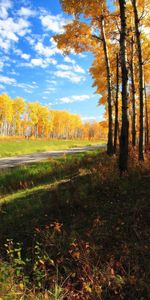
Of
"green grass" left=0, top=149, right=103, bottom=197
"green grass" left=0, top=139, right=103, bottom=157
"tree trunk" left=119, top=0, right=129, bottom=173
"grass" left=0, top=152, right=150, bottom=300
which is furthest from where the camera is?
"green grass" left=0, top=139, right=103, bottom=157

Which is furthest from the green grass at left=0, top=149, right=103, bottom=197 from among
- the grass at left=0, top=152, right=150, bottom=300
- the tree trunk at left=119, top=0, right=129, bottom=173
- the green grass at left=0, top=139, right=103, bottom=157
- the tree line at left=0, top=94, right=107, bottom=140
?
the tree line at left=0, top=94, right=107, bottom=140

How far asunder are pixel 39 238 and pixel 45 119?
273ft

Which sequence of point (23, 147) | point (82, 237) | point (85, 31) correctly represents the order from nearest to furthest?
1. point (82, 237)
2. point (85, 31)
3. point (23, 147)

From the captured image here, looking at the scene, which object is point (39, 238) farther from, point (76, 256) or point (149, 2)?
point (149, 2)

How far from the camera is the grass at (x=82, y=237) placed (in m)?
3.95

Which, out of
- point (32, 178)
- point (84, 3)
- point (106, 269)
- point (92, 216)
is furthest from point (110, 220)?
point (84, 3)

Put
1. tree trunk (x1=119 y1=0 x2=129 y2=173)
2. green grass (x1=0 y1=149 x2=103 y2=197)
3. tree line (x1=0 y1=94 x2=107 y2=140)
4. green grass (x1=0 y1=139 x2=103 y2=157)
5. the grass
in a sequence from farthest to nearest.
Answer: tree line (x1=0 y1=94 x2=107 y2=140), green grass (x1=0 y1=139 x2=103 y2=157), green grass (x1=0 y1=149 x2=103 y2=197), tree trunk (x1=119 y1=0 x2=129 y2=173), the grass

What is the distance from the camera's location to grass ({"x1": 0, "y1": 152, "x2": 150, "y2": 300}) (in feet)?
13.0

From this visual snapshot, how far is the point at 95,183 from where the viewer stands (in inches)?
307

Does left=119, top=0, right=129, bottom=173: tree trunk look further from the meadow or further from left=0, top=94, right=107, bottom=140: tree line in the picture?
left=0, top=94, right=107, bottom=140: tree line

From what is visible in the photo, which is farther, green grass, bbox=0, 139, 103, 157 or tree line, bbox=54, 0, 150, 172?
green grass, bbox=0, 139, 103, 157

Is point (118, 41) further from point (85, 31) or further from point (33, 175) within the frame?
point (33, 175)

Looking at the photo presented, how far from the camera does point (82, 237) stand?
5461 millimetres

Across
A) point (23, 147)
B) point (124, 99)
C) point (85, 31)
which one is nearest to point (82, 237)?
point (124, 99)
